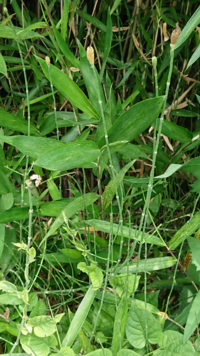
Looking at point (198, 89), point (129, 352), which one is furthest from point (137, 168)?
point (129, 352)

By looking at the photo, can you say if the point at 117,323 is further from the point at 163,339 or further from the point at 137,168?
the point at 137,168

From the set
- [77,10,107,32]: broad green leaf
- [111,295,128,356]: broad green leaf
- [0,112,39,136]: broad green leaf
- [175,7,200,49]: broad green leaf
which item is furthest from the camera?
[77,10,107,32]: broad green leaf

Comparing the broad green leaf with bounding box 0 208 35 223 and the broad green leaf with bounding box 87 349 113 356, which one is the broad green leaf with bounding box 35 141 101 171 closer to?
the broad green leaf with bounding box 0 208 35 223

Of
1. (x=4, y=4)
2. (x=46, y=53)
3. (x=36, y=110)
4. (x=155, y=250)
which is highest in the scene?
(x=4, y=4)

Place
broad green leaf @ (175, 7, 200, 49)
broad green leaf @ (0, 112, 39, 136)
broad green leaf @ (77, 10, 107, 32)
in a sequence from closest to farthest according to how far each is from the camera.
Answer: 1. broad green leaf @ (175, 7, 200, 49)
2. broad green leaf @ (0, 112, 39, 136)
3. broad green leaf @ (77, 10, 107, 32)

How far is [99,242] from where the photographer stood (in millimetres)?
630

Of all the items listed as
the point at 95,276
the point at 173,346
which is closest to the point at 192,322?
the point at 173,346

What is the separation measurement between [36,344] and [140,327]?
0.55 feet

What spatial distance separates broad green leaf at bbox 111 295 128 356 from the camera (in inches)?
20.7

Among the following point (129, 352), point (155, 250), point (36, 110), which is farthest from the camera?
point (36, 110)

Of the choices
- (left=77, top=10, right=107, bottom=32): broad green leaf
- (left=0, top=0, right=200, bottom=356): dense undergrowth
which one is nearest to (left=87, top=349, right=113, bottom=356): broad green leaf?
(left=0, top=0, right=200, bottom=356): dense undergrowth

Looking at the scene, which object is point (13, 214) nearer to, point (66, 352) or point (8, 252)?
point (8, 252)

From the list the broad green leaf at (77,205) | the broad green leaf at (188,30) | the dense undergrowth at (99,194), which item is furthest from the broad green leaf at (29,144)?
the broad green leaf at (188,30)

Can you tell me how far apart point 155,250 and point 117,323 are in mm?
234
